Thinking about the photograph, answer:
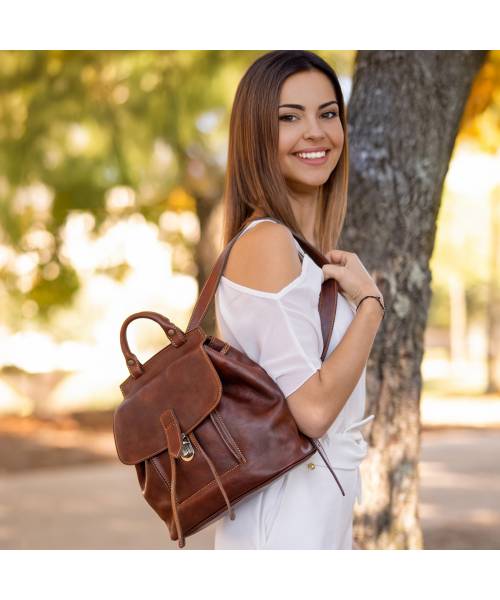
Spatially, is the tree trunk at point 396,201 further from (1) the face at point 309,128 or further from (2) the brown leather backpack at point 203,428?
(2) the brown leather backpack at point 203,428

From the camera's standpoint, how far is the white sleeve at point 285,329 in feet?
5.94

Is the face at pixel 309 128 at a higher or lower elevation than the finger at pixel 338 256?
higher

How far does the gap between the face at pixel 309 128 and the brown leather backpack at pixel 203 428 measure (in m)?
0.32

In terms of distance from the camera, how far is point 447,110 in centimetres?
335

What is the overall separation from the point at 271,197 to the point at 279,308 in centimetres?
29

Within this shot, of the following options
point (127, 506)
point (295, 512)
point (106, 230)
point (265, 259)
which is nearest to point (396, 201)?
point (265, 259)

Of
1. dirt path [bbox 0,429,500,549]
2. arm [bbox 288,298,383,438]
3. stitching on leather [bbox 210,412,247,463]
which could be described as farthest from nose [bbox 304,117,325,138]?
dirt path [bbox 0,429,500,549]

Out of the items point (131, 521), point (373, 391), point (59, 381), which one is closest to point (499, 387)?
point (59, 381)

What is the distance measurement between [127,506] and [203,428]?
5.56 m

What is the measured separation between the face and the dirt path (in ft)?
12.6

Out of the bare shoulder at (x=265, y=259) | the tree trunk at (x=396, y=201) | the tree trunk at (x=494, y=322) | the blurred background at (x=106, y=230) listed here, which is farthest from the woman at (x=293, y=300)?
the tree trunk at (x=494, y=322)

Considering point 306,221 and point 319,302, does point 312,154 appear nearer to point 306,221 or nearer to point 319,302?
point 306,221

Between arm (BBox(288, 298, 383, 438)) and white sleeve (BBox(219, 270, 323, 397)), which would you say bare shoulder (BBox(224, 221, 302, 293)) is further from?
arm (BBox(288, 298, 383, 438))

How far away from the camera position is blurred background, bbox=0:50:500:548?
663 centimetres
